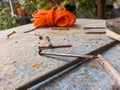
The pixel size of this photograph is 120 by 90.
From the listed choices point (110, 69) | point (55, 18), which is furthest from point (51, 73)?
point (55, 18)

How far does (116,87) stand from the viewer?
87 cm

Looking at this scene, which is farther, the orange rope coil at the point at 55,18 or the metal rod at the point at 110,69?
the orange rope coil at the point at 55,18

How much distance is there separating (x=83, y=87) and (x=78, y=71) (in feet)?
0.53

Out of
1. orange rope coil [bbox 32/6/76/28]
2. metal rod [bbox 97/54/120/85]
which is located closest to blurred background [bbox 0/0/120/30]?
orange rope coil [bbox 32/6/76/28]

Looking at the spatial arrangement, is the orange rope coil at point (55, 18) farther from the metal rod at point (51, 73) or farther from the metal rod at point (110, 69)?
the metal rod at point (110, 69)

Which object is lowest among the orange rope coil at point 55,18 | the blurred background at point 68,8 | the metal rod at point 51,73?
the blurred background at point 68,8

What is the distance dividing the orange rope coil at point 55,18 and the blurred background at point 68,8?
82 centimetres

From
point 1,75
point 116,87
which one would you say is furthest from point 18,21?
point 116,87

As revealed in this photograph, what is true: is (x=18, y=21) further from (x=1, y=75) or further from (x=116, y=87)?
(x=116, y=87)

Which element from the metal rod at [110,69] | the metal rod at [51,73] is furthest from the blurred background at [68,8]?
the metal rod at [110,69]

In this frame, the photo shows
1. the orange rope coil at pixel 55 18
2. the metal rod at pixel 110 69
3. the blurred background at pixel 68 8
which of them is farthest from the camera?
the blurred background at pixel 68 8

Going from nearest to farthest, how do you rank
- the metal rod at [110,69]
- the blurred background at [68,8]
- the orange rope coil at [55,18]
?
the metal rod at [110,69] < the orange rope coil at [55,18] < the blurred background at [68,8]

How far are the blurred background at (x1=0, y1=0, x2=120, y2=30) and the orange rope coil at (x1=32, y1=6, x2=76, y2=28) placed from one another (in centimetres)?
82

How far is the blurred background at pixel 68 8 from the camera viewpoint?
3.07 meters
